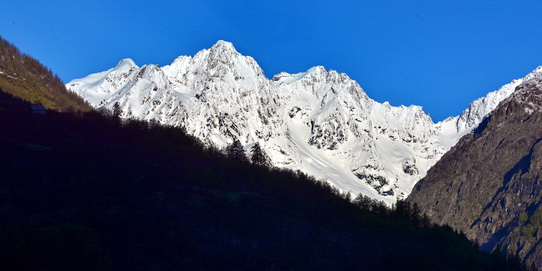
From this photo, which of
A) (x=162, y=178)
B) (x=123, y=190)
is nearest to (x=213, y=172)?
(x=162, y=178)

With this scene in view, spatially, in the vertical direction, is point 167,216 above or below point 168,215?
below

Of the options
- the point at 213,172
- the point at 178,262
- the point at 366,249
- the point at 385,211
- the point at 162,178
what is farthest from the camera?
the point at 385,211

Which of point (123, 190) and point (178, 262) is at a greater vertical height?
point (123, 190)

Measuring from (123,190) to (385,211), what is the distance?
78409 mm

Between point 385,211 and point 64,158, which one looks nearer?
point 64,158

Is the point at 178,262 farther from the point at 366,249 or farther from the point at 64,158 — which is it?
the point at 64,158

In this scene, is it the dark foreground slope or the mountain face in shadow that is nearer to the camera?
the dark foreground slope

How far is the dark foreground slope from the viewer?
107 m

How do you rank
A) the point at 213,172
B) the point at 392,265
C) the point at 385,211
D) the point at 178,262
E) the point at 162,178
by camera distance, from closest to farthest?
the point at 178,262
the point at 392,265
the point at 162,178
the point at 213,172
the point at 385,211

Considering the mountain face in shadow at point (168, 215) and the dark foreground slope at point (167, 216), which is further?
the mountain face in shadow at point (168, 215)

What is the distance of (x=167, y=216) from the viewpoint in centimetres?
12725

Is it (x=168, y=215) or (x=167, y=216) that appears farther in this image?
(x=168, y=215)

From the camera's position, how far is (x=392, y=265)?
12675 cm

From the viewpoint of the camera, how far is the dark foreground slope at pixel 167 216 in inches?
4218
